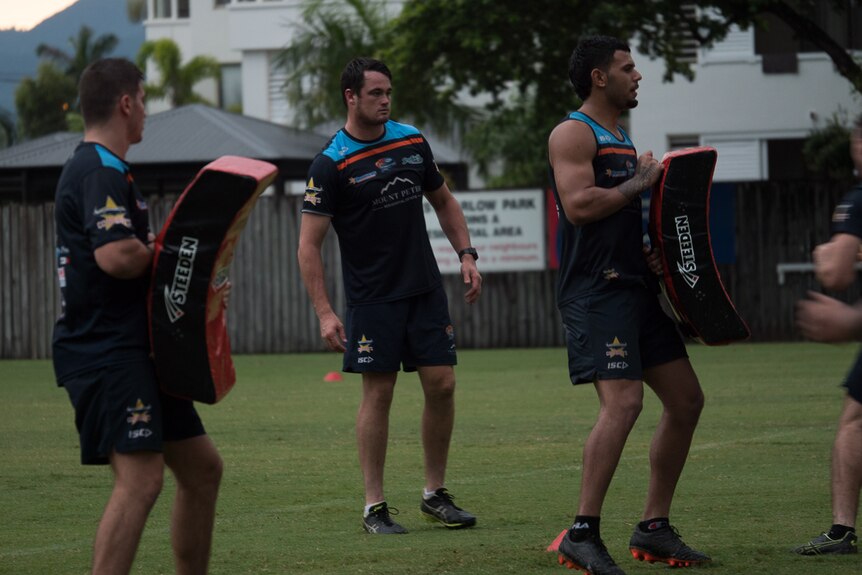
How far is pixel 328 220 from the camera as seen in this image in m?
8.04

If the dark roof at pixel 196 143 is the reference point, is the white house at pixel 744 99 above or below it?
above

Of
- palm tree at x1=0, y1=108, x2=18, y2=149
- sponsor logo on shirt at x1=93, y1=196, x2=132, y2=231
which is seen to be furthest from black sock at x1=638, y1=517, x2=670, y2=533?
palm tree at x1=0, y1=108, x2=18, y2=149

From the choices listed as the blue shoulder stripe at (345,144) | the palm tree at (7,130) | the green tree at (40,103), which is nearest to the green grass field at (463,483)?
the blue shoulder stripe at (345,144)

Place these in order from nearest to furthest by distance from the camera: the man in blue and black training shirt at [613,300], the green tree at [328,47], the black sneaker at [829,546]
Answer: the man in blue and black training shirt at [613,300] → the black sneaker at [829,546] → the green tree at [328,47]

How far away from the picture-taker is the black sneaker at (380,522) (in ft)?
25.2

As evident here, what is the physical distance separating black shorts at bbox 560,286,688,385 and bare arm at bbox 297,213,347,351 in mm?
1581

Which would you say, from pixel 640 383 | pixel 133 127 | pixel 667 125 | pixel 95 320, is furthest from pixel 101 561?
pixel 667 125

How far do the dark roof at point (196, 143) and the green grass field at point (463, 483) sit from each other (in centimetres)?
1472

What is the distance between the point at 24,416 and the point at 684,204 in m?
9.05

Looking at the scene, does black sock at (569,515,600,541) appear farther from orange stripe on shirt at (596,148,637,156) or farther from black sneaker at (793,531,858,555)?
orange stripe on shirt at (596,148,637,156)

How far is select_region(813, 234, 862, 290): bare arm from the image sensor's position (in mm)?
5660

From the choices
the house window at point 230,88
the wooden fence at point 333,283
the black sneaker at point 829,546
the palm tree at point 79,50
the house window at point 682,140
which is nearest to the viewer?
the black sneaker at point 829,546

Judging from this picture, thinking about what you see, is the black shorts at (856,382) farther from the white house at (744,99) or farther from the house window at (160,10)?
the house window at (160,10)

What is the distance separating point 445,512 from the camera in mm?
7859
